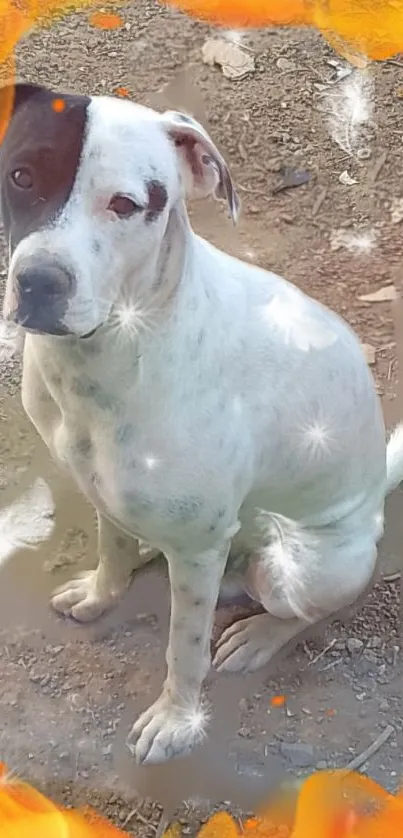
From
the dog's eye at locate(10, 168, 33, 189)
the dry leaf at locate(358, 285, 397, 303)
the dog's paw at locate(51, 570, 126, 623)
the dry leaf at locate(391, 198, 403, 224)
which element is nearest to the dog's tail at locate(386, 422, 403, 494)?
the dog's paw at locate(51, 570, 126, 623)

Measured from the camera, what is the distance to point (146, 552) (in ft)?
7.07

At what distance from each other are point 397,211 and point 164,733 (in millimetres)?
1491

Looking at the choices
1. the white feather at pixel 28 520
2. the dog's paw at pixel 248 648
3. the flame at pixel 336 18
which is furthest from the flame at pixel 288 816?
the flame at pixel 336 18

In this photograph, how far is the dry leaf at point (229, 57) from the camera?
9.89 ft

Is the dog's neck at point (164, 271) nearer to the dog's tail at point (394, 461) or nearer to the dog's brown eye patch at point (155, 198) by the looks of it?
the dog's brown eye patch at point (155, 198)

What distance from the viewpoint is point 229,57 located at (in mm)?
3031

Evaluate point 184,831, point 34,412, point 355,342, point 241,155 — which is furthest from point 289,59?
point 184,831

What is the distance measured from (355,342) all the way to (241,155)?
1235 mm

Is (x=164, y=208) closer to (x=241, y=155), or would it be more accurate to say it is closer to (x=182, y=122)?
(x=182, y=122)

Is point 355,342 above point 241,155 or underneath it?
above

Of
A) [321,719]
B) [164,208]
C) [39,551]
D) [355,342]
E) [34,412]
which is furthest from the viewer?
[39,551]

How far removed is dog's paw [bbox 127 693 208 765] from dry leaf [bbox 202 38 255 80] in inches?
69.1

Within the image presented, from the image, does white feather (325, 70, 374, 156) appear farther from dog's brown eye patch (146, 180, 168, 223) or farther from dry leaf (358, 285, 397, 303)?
dog's brown eye patch (146, 180, 168, 223)

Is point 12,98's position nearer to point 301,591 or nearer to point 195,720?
point 301,591
